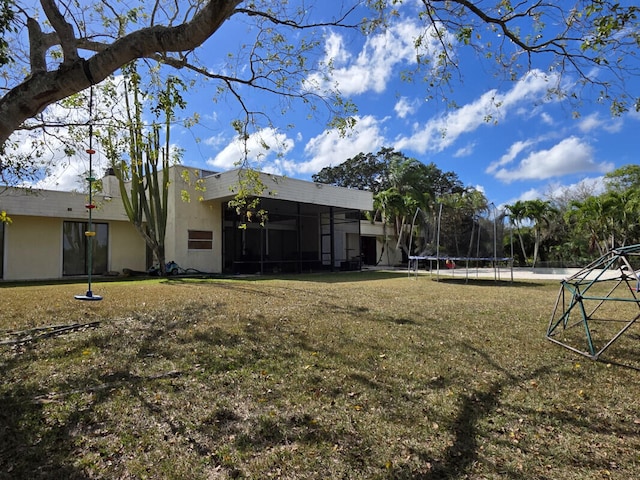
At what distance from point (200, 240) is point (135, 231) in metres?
2.90

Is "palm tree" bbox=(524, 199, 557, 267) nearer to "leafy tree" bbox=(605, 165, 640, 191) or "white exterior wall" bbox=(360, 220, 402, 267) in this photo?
"leafy tree" bbox=(605, 165, 640, 191)

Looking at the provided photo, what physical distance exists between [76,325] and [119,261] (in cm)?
1201

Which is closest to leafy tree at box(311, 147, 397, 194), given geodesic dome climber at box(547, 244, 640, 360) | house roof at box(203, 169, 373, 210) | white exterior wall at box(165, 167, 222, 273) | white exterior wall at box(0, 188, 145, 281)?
house roof at box(203, 169, 373, 210)

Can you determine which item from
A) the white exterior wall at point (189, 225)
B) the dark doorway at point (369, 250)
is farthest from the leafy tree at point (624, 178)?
the white exterior wall at point (189, 225)

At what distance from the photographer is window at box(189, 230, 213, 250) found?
54.6 ft

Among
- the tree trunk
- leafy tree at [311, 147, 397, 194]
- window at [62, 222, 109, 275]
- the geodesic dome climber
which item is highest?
leafy tree at [311, 147, 397, 194]

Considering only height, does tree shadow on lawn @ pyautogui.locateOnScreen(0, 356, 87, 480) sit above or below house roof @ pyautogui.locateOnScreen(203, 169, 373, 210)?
below

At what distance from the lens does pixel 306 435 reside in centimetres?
279

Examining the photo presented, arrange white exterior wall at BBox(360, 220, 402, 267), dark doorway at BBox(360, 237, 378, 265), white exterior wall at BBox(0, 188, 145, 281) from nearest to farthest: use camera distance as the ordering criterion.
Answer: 1. white exterior wall at BBox(0, 188, 145, 281)
2. white exterior wall at BBox(360, 220, 402, 267)
3. dark doorway at BBox(360, 237, 378, 265)

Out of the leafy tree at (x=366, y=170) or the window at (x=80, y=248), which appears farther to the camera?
the leafy tree at (x=366, y=170)

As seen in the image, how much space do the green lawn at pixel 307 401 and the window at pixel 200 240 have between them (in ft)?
34.7

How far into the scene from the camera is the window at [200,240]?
16.6m

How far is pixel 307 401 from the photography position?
331cm

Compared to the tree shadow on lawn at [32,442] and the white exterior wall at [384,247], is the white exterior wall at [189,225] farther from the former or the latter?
the tree shadow on lawn at [32,442]
